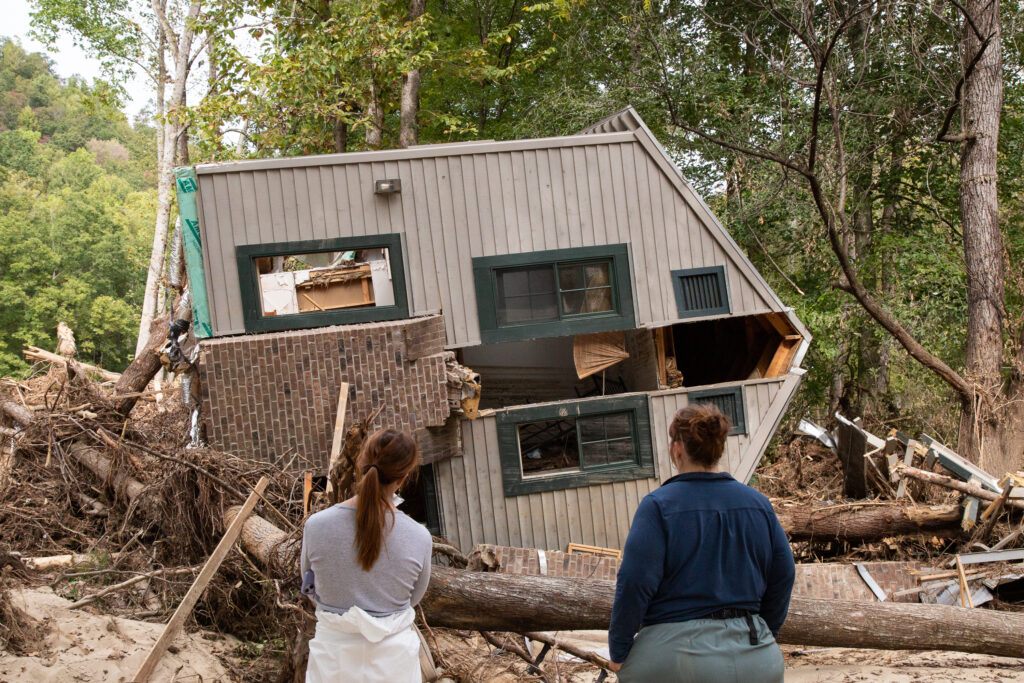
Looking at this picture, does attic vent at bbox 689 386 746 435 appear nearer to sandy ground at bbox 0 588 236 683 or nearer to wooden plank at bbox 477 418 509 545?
wooden plank at bbox 477 418 509 545

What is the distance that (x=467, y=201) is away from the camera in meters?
9.95

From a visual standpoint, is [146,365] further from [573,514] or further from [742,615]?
[742,615]

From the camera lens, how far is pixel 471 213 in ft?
32.6

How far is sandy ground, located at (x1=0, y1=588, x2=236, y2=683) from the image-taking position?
5.63 m

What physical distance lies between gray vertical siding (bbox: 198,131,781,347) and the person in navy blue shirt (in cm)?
669

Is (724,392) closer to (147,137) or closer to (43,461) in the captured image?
(43,461)

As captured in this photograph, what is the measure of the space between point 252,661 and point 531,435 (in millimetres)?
6872

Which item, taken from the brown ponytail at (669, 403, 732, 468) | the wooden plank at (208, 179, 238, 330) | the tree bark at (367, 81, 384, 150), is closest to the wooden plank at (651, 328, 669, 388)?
the wooden plank at (208, 179, 238, 330)

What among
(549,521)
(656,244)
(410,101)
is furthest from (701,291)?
(410,101)

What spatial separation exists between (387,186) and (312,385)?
250cm

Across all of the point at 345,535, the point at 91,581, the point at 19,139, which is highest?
the point at 19,139

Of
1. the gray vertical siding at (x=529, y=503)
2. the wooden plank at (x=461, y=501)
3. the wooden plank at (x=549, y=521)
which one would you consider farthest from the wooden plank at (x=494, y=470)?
the wooden plank at (x=549, y=521)

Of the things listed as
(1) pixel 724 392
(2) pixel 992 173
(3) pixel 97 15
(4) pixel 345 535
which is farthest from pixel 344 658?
(3) pixel 97 15

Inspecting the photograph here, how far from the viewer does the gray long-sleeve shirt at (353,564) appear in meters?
3.53
